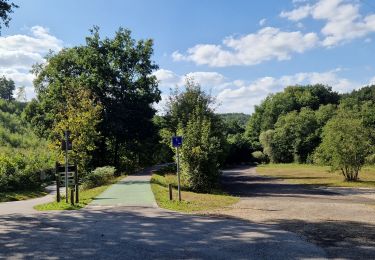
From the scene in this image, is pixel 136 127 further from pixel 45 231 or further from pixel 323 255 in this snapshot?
pixel 323 255

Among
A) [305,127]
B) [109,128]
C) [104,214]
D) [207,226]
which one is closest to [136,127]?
[109,128]

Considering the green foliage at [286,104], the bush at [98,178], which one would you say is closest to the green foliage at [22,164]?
the bush at [98,178]

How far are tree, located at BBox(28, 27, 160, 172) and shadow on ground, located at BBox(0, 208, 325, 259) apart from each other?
27.9 metres

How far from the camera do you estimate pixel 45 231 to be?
438 inches

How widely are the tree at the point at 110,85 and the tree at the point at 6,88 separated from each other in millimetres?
89082

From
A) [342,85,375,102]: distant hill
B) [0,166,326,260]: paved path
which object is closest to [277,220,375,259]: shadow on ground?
[0,166,326,260]: paved path

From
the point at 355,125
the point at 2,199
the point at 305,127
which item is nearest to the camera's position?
the point at 2,199

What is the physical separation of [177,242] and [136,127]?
33678 millimetres

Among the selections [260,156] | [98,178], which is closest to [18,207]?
[98,178]

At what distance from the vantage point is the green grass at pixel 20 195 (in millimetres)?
26928

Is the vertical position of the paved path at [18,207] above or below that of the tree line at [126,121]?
below

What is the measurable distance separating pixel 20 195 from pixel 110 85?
54.7 ft

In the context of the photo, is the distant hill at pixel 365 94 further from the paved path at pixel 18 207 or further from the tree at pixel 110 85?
the paved path at pixel 18 207

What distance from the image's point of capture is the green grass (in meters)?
26.9
